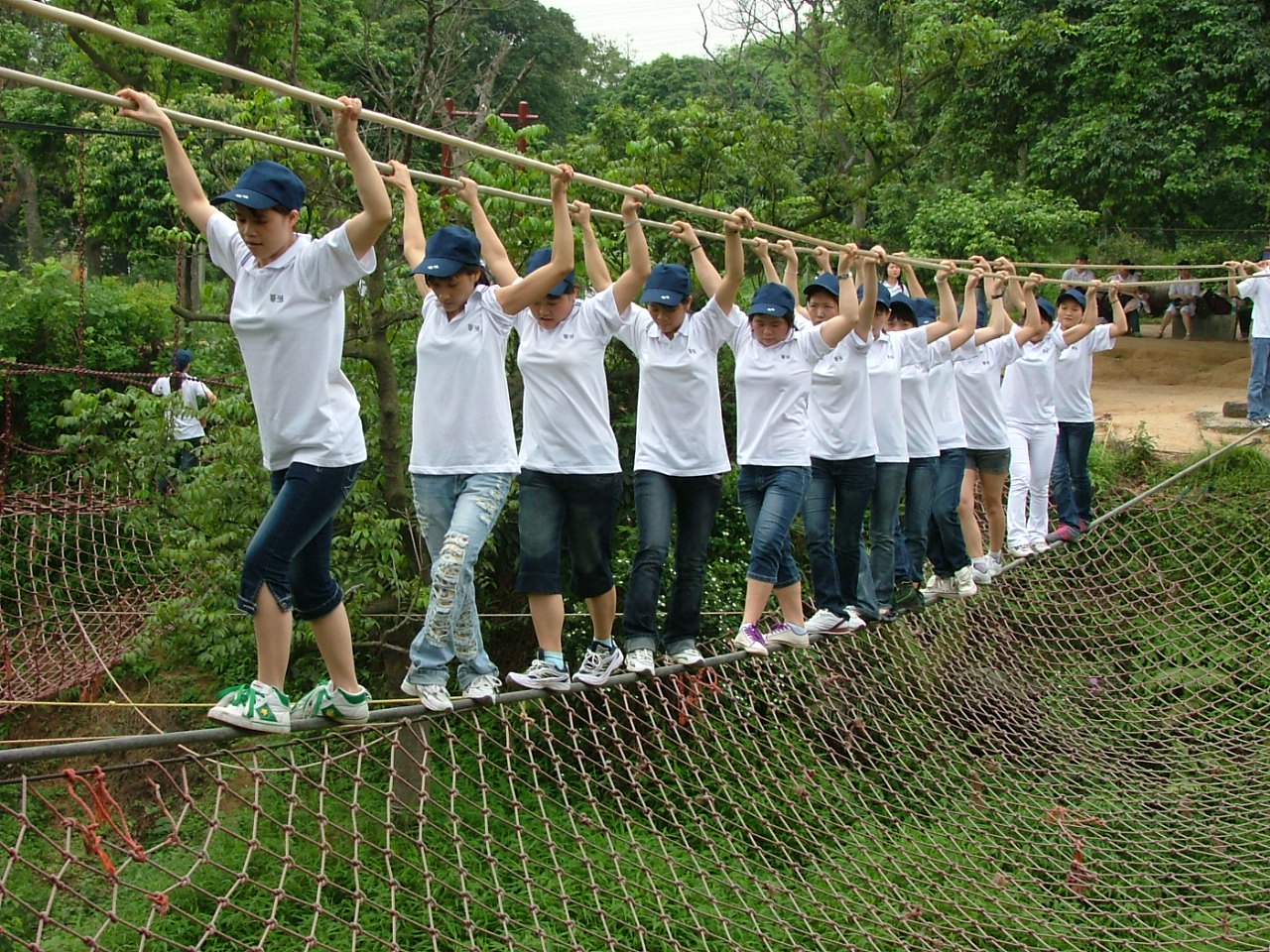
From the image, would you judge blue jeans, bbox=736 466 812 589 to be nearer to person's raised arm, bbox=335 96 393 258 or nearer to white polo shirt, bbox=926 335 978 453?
white polo shirt, bbox=926 335 978 453

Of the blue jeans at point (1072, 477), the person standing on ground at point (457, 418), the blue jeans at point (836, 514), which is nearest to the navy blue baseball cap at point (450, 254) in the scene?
the person standing on ground at point (457, 418)

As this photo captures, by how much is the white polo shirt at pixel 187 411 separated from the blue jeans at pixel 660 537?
234 centimetres

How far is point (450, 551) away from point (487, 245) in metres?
0.80

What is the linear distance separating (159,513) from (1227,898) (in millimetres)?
4935

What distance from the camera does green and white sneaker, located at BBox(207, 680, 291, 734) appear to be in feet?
8.43

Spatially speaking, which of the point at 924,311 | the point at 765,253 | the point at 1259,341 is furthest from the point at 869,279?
the point at 1259,341

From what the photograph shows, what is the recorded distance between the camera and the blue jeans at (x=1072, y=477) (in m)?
6.04

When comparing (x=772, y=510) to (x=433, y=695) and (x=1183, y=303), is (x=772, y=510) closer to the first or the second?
(x=433, y=695)

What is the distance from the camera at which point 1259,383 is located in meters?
8.00

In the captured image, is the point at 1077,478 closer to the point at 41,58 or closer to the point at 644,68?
the point at 41,58

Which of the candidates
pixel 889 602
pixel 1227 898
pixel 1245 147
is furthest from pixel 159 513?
pixel 1245 147

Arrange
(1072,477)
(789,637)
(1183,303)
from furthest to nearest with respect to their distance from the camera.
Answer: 1. (1183,303)
2. (1072,477)
3. (789,637)

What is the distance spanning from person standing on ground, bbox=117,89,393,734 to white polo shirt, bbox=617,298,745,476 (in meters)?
1.14

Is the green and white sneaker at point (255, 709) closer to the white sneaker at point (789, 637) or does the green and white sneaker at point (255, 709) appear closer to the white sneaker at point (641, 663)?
the white sneaker at point (641, 663)
